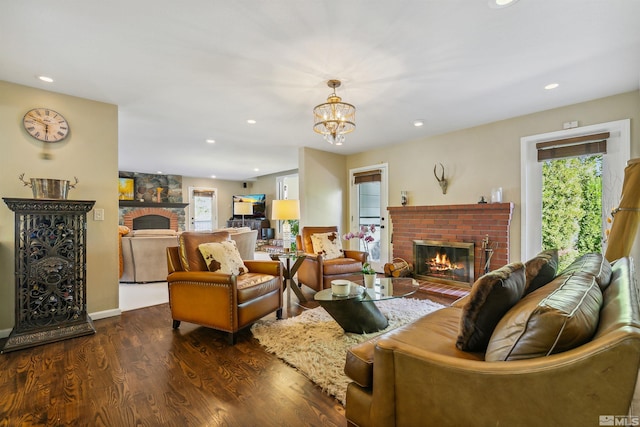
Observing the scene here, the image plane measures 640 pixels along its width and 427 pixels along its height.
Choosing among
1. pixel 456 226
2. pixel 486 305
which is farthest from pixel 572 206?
pixel 486 305

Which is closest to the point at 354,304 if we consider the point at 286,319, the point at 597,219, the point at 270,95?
the point at 286,319

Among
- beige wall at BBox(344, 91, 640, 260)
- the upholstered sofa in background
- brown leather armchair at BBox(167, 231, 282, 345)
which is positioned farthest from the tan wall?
brown leather armchair at BBox(167, 231, 282, 345)

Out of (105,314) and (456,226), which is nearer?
(105,314)

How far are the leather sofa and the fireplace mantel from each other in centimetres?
262

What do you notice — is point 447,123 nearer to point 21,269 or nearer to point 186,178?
point 21,269

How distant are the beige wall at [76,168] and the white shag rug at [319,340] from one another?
6.04 feet

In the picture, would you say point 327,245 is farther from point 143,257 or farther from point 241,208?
point 241,208

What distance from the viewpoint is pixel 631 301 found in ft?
3.25

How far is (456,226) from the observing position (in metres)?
4.29

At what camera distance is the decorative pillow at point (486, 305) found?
3.83 feet

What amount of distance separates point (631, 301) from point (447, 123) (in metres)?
3.50

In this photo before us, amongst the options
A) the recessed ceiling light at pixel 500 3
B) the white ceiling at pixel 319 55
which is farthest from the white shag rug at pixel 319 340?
the recessed ceiling light at pixel 500 3

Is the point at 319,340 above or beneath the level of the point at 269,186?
beneath

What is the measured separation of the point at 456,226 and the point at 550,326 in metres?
3.68
